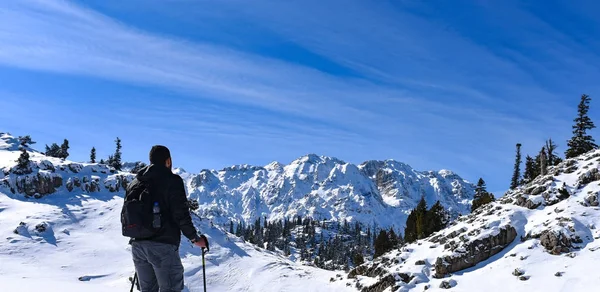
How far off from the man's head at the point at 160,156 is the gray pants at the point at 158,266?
4.59ft

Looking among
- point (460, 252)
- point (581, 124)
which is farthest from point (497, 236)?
point (581, 124)

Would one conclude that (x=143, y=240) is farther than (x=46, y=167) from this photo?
No

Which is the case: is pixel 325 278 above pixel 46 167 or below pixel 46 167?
below

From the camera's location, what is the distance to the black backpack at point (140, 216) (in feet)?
24.8

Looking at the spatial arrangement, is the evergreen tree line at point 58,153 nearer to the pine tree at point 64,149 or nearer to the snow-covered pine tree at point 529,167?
the pine tree at point 64,149

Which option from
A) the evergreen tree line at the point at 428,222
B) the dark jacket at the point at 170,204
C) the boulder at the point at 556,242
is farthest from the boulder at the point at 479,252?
the dark jacket at the point at 170,204

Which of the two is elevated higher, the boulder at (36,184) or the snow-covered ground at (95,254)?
the boulder at (36,184)

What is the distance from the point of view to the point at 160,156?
8117 millimetres

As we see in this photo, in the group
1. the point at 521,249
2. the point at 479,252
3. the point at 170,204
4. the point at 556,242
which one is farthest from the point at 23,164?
the point at 170,204

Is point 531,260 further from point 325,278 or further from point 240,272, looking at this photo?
point 240,272

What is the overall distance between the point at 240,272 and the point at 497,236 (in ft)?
103

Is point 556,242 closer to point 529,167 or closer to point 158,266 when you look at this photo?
point 158,266

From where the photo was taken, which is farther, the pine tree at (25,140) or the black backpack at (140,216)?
the pine tree at (25,140)

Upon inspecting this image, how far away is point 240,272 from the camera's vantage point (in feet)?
188
